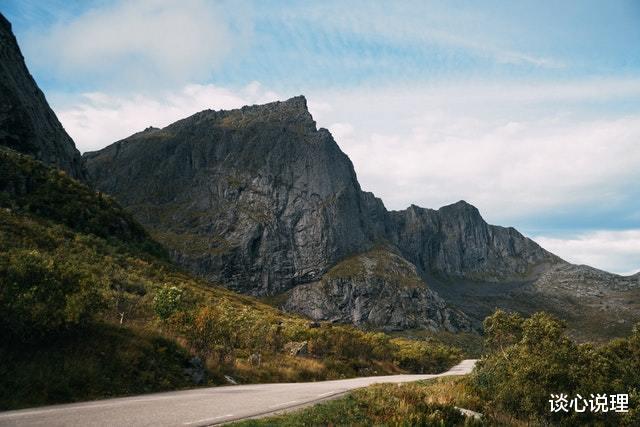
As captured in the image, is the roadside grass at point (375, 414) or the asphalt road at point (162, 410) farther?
the roadside grass at point (375, 414)

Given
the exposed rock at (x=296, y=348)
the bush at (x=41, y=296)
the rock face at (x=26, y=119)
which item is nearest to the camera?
the bush at (x=41, y=296)

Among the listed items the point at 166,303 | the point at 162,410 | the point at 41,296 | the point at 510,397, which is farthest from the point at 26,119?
the point at 510,397

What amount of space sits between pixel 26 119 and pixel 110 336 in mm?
99105

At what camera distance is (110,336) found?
18.9m

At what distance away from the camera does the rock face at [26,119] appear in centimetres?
9294

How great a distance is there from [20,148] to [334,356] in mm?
85015

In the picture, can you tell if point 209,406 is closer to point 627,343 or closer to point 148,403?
point 148,403

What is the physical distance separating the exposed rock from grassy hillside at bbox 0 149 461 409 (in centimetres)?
10

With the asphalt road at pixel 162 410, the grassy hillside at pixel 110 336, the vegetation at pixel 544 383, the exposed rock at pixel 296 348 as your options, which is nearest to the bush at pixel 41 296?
the grassy hillside at pixel 110 336

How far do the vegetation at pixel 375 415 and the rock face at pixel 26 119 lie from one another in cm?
9718

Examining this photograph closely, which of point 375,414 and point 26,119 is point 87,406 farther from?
point 26,119

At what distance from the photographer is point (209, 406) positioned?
13.9 metres

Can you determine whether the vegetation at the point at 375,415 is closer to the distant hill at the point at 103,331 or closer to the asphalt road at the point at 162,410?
the asphalt road at the point at 162,410

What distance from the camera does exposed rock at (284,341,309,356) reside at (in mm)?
39328
